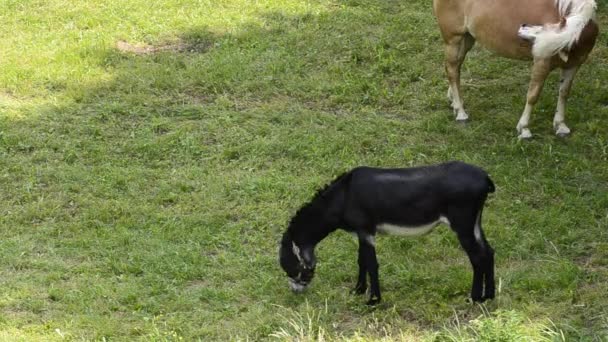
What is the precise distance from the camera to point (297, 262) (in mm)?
6703

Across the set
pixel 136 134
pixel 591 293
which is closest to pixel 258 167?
pixel 136 134

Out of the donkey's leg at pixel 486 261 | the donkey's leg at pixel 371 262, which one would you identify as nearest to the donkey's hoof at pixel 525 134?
the donkey's leg at pixel 486 261

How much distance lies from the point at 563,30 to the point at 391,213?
3143 millimetres

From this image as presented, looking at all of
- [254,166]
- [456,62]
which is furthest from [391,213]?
[456,62]

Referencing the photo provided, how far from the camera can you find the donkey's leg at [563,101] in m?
9.18

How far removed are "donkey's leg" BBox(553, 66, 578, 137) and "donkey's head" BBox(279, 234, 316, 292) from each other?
362 centimetres

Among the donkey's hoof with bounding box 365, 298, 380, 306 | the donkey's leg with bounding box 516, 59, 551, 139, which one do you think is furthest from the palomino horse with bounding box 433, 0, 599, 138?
the donkey's hoof with bounding box 365, 298, 380, 306

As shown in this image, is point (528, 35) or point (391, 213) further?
point (528, 35)

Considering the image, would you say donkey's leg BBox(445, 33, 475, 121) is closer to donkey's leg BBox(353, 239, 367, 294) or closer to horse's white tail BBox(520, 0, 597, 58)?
horse's white tail BBox(520, 0, 597, 58)

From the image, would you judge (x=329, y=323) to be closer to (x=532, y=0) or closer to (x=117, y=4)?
(x=532, y=0)

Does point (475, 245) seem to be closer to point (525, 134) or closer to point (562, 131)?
point (525, 134)

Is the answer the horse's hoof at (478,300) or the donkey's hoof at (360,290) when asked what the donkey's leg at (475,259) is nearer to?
the horse's hoof at (478,300)

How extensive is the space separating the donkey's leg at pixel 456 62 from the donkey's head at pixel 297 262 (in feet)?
11.7

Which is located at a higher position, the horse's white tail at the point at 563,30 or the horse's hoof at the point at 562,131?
the horse's white tail at the point at 563,30
